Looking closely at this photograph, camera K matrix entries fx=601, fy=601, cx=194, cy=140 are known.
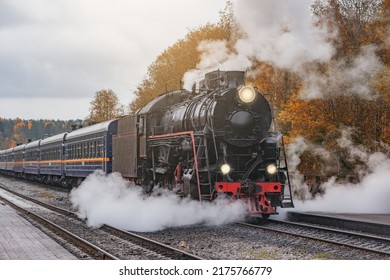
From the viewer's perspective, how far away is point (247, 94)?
1005cm

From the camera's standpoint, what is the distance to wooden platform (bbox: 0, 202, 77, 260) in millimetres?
7031

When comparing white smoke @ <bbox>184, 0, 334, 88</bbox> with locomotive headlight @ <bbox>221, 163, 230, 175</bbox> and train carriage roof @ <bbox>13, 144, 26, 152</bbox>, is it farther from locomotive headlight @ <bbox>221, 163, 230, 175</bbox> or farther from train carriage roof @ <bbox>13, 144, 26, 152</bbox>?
train carriage roof @ <bbox>13, 144, 26, 152</bbox>

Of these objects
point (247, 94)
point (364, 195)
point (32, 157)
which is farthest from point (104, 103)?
point (32, 157)

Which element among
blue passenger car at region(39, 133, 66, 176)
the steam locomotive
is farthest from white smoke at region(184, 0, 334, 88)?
blue passenger car at region(39, 133, 66, 176)

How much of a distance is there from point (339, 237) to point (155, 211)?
131 inches

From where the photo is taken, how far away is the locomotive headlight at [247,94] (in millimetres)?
10008

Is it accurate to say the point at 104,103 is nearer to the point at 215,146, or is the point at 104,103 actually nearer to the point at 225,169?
the point at 215,146

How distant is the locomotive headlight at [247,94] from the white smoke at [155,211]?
1711 millimetres

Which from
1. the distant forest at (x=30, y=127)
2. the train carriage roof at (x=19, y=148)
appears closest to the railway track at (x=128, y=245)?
the distant forest at (x=30, y=127)

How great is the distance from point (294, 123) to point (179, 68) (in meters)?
4.15

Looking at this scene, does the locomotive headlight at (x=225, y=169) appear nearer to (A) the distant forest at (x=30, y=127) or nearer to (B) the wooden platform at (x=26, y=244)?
(B) the wooden platform at (x=26, y=244)
